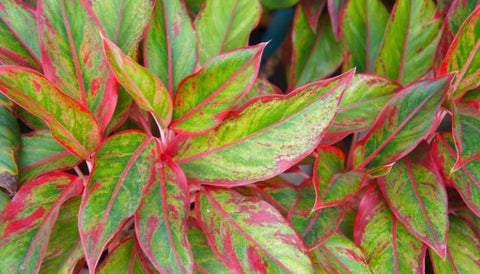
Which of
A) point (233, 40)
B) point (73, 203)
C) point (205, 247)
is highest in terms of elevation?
point (233, 40)

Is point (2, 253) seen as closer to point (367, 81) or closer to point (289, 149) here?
point (289, 149)

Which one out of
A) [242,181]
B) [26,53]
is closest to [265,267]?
[242,181]

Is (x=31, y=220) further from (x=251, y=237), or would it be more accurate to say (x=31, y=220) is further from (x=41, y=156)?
(x=251, y=237)

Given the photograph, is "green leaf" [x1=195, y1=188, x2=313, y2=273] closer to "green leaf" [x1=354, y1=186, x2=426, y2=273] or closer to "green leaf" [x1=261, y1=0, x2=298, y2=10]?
"green leaf" [x1=354, y1=186, x2=426, y2=273]

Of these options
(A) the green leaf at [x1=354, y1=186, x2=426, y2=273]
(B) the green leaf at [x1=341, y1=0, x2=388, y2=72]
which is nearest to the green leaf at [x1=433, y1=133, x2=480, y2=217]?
(A) the green leaf at [x1=354, y1=186, x2=426, y2=273]

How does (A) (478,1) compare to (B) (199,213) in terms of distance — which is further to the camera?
(A) (478,1)

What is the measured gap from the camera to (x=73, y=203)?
0.75 meters

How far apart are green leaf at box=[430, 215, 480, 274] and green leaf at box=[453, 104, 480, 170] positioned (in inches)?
8.4

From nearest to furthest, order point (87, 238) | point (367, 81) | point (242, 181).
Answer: point (87, 238) → point (242, 181) → point (367, 81)

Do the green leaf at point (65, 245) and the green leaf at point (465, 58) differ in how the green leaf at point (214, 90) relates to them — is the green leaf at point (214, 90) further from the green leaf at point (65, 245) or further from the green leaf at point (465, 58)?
the green leaf at point (465, 58)

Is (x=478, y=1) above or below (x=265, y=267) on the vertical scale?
above

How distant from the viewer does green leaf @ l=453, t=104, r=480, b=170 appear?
701 millimetres

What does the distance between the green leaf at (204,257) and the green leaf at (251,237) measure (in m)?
0.07

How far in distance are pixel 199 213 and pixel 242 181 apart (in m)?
0.10
